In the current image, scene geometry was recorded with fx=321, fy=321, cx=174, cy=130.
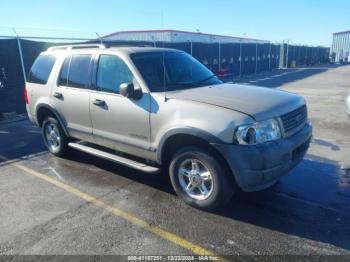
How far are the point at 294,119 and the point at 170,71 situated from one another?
72.3 inches

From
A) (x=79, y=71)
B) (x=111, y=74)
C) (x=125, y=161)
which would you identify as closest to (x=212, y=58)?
(x=79, y=71)

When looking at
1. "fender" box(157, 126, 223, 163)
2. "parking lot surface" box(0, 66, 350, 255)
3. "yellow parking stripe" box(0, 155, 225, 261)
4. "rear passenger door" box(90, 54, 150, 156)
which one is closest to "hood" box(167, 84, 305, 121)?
"fender" box(157, 126, 223, 163)

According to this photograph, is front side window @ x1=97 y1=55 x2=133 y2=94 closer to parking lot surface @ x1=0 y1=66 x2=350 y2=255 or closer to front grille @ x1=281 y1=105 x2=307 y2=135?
parking lot surface @ x1=0 y1=66 x2=350 y2=255

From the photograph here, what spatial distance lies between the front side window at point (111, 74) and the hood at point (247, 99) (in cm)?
77

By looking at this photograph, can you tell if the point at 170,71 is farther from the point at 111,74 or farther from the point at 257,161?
the point at 257,161

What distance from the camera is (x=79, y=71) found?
513 cm

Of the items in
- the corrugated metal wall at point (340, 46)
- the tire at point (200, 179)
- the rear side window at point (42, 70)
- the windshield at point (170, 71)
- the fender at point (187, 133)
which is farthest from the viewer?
the corrugated metal wall at point (340, 46)

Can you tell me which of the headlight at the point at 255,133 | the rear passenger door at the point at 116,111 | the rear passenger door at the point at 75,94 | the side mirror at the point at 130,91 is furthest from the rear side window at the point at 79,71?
the headlight at the point at 255,133

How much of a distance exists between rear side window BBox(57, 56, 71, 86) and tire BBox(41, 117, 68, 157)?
2.45ft

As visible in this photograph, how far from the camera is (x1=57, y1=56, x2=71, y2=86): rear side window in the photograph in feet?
17.6

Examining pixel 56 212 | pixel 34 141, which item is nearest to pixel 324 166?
pixel 56 212

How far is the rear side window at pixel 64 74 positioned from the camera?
5.36 metres

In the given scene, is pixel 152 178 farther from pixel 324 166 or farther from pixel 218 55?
pixel 218 55

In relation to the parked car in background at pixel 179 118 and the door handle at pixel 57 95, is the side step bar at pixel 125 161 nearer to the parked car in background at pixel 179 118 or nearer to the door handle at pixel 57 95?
the parked car in background at pixel 179 118
